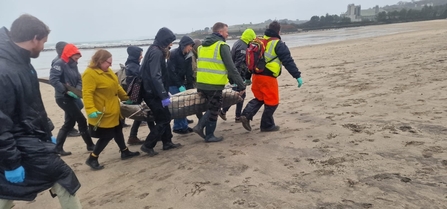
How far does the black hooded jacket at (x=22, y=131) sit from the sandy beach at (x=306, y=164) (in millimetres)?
1097

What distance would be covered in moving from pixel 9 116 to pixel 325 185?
9.51ft

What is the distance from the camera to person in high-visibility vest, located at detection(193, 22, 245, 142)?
17.0 ft

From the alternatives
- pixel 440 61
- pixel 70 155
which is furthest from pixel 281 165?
pixel 440 61

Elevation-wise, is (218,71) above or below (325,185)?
above

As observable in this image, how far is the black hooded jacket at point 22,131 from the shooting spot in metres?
2.37

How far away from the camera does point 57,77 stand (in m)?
5.32

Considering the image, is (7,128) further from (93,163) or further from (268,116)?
(268,116)

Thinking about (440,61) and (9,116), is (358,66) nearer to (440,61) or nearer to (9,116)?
(440,61)

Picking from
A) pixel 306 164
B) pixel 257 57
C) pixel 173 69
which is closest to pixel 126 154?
pixel 173 69

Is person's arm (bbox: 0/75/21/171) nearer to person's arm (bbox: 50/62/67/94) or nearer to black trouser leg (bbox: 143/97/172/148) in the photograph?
black trouser leg (bbox: 143/97/172/148)

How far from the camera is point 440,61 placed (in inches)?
368

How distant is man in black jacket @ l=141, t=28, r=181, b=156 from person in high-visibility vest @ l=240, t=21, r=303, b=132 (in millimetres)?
1529

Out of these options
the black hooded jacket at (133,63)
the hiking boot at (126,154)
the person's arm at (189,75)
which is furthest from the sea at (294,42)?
the hiking boot at (126,154)

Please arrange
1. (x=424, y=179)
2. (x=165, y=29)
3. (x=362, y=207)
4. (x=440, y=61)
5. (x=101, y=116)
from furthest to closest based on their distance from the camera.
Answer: (x=440, y=61) → (x=165, y=29) → (x=101, y=116) → (x=424, y=179) → (x=362, y=207)
